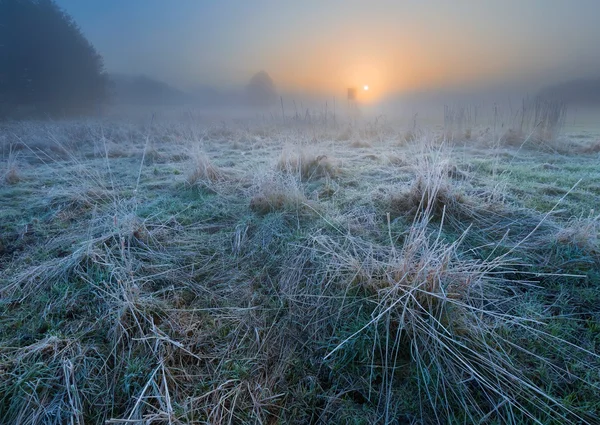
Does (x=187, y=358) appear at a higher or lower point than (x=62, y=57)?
lower

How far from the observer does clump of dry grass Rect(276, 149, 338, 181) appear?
12.4 ft

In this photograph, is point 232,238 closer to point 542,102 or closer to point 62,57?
point 542,102

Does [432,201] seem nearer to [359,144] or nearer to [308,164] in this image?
[308,164]

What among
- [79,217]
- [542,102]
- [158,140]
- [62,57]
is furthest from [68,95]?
[542,102]

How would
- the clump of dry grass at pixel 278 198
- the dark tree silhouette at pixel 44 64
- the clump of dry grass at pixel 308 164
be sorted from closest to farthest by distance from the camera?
the clump of dry grass at pixel 278 198 → the clump of dry grass at pixel 308 164 → the dark tree silhouette at pixel 44 64

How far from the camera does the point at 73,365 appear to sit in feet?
3.99

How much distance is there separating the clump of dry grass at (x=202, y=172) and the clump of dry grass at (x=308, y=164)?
0.80 metres

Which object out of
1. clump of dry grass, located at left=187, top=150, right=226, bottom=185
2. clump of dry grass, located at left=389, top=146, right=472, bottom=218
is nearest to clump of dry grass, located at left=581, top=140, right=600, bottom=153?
clump of dry grass, located at left=389, top=146, right=472, bottom=218

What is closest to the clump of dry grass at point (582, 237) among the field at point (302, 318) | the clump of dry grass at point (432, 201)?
the field at point (302, 318)

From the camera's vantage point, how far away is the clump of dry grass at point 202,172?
140 inches

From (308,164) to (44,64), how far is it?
21.5 meters

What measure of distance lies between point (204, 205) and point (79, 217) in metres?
1.14

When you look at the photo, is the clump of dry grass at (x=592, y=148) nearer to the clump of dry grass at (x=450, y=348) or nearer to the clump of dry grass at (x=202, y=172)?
the clump of dry grass at (x=450, y=348)

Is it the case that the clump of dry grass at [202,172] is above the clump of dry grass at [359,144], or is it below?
above
